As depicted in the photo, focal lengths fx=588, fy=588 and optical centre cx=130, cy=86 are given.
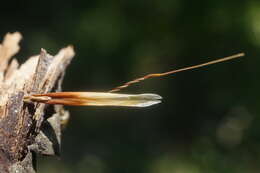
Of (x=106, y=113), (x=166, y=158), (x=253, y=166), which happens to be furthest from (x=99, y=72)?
(x=253, y=166)

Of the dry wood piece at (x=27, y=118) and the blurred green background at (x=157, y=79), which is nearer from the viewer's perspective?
the dry wood piece at (x=27, y=118)

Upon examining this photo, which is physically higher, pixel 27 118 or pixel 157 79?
pixel 27 118

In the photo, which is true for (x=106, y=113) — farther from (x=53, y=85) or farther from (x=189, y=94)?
(x=53, y=85)

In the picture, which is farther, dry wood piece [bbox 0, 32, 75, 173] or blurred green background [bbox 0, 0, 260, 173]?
blurred green background [bbox 0, 0, 260, 173]

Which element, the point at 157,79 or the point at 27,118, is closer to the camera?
the point at 27,118
